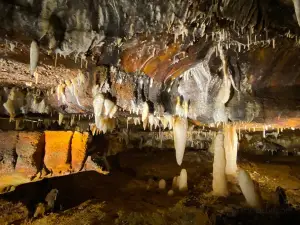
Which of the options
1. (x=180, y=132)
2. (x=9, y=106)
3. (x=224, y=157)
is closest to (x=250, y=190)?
(x=224, y=157)

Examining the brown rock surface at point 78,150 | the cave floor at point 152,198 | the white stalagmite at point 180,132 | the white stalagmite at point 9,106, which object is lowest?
the cave floor at point 152,198

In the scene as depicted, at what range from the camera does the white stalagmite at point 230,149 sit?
7783mm

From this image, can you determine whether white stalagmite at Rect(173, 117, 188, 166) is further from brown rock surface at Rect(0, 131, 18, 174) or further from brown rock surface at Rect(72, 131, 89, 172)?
brown rock surface at Rect(0, 131, 18, 174)

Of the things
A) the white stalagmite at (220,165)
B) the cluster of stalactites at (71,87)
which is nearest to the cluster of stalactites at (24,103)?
the cluster of stalactites at (71,87)

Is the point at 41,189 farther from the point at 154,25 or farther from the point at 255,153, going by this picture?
the point at 255,153

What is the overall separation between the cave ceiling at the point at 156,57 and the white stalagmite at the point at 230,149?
1.70 m

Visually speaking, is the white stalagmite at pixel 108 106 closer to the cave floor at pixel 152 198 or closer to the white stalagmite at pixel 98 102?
the white stalagmite at pixel 98 102

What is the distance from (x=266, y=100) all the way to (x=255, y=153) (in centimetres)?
1077

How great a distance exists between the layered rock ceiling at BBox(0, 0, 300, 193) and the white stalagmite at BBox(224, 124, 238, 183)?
5.92 feet

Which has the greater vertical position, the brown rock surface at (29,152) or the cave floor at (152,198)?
the brown rock surface at (29,152)

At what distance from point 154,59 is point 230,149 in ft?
17.8

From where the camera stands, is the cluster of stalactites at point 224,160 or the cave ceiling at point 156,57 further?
the cluster of stalactites at point 224,160

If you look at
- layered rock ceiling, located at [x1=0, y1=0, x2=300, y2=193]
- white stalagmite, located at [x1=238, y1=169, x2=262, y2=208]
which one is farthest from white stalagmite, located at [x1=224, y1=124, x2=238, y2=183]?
layered rock ceiling, located at [x1=0, y1=0, x2=300, y2=193]

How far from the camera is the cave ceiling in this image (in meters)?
2.52
